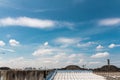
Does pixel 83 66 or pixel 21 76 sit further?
pixel 83 66

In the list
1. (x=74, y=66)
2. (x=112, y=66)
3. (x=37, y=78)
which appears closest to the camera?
(x=37, y=78)

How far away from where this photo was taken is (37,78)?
57875 mm

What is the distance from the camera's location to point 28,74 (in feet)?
191

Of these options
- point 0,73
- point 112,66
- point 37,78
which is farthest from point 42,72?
point 112,66

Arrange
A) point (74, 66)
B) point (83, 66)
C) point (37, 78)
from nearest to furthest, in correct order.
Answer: point (37, 78) → point (83, 66) → point (74, 66)

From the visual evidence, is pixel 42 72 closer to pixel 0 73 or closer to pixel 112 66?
pixel 0 73

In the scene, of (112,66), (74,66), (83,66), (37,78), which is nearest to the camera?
(37,78)

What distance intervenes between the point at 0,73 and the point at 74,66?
122 ft

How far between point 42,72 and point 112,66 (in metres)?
26.9

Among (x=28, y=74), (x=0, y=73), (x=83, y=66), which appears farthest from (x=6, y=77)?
(x=83, y=66)

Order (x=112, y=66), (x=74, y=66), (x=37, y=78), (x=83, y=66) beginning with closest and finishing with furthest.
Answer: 1. (x=37, y=78)
2. (x=112, y=66)
3. (x=83, y=66)
4. (x=74, y=66)

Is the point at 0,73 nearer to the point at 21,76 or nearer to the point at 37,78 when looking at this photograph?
the point at 21,76

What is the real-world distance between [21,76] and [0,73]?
6.04m

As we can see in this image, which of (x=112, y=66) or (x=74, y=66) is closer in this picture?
(x=112, y=66)
